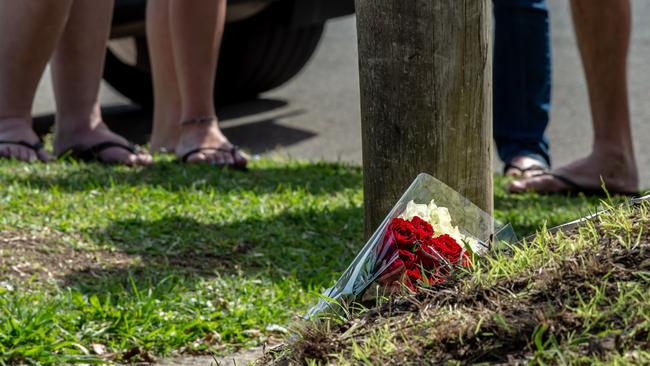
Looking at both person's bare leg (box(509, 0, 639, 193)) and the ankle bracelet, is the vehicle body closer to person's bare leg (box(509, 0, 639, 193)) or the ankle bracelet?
the ankle bracelet

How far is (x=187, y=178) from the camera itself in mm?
4531

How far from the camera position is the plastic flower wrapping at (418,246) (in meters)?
2.29

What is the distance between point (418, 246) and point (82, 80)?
2.80 meters

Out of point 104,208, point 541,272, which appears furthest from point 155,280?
point 541,272

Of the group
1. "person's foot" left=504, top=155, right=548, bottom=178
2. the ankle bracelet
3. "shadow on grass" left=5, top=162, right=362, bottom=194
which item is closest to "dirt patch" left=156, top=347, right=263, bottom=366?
"shadow on grass" left=5, top=162, right=362, bottom=194

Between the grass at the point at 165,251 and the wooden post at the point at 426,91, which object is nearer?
the wooden post at the point at 426,91

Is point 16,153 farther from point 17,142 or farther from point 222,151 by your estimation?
point 222,151

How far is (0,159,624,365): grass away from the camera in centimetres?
291

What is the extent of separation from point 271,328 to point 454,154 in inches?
32.4

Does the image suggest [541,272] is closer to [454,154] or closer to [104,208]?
[454,154]

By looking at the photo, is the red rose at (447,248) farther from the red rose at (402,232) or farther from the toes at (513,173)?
the toes at (513,173)

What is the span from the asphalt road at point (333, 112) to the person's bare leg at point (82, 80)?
1481 mm

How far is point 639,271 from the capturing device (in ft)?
6.77

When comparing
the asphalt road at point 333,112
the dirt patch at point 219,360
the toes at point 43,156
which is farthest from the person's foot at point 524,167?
the dirt patch at point 219,360
